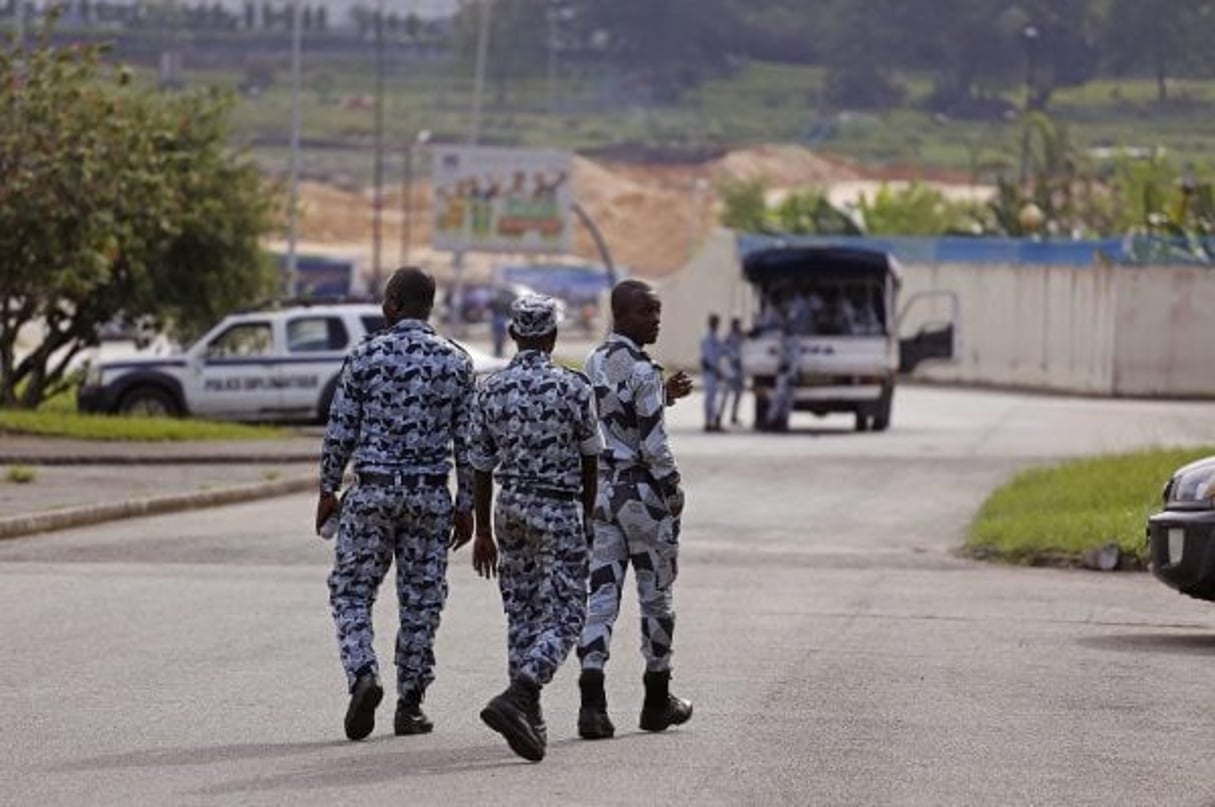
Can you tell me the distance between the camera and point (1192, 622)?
18.5m

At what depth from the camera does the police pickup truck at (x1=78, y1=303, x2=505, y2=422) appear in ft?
136

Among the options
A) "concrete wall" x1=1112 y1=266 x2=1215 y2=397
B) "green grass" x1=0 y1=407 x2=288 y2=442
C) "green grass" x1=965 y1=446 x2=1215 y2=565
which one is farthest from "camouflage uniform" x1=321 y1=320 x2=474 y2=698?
"concrete wall" x1=1112 y1=266 x2=1215 y2=397

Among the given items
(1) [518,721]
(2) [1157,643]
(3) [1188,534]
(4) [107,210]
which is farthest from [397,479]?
(4) [107,210]

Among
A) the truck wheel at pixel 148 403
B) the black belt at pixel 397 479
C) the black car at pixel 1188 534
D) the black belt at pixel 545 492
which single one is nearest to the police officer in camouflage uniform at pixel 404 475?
the black belt at pixel 397 479

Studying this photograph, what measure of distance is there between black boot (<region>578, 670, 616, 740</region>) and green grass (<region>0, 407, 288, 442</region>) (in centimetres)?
2347

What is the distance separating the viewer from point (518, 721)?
11477 millimetres

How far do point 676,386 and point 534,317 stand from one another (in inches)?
30.8

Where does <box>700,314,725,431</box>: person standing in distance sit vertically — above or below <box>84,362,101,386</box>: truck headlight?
below

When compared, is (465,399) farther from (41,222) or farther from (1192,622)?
(41,222)

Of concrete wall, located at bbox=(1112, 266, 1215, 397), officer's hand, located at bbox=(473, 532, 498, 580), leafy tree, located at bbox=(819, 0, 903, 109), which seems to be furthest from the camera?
leafy tree, located at bbox=(819, 0, 903, 109)

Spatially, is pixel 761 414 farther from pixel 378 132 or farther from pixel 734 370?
pixel 378 132

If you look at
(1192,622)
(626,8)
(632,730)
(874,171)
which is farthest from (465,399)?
(626,8)

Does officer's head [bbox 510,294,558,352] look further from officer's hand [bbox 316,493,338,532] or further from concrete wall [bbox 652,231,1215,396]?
concrete wall [bbox 652,231,1215,396]

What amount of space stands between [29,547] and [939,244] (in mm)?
64553
